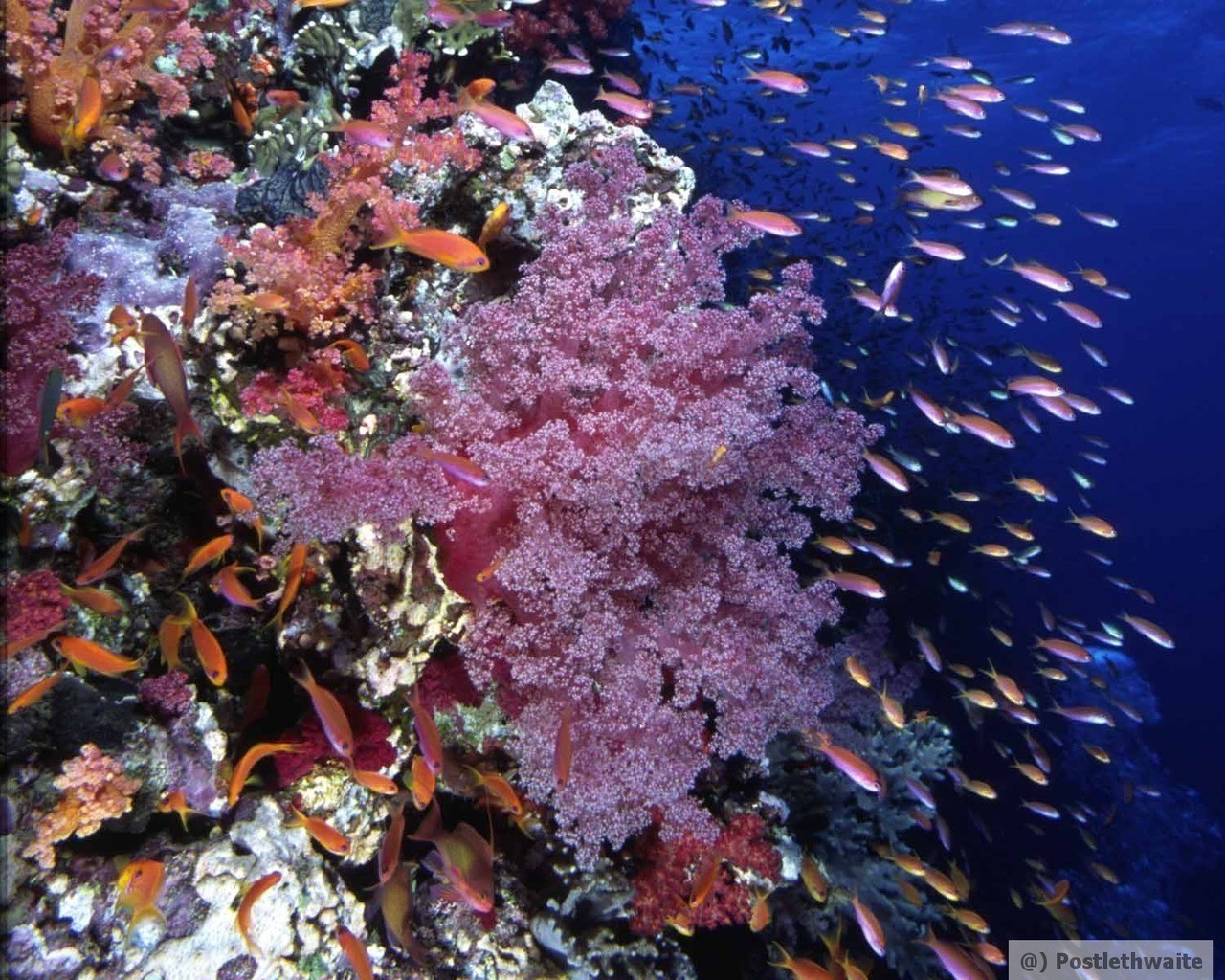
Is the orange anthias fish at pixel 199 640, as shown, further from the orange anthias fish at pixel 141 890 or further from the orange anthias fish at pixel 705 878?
the orange anthias fish at pixel 705 878

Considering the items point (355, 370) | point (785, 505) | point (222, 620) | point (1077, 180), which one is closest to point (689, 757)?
point (785, 505)

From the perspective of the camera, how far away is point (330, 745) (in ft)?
10.9

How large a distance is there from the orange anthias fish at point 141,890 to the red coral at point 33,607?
100 centimetres

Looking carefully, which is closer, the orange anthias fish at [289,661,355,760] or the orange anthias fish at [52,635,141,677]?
the orange anthias fish at [52,635,141,677]

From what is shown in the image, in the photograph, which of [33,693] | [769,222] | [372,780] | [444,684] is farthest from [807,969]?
[769,222]

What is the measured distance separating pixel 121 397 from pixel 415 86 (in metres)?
2.27

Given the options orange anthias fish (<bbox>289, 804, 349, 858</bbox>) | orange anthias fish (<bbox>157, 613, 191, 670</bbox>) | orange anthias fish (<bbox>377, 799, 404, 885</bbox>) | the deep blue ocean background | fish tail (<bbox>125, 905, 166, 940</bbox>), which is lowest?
the deep blue ocean background

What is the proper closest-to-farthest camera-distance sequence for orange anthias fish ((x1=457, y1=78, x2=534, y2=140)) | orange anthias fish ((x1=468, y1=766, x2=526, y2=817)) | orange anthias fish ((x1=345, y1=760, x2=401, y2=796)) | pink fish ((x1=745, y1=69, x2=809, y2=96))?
orange anthias fish ((x1=345, y1=760, x2=401, y2=796)) → orange anthias fish ((x1=468, y1=766, x2=526, y2=817)) → orange anthias fish ((x1=457, y1=78, x2=534, y2=140)) → pink fish ((x1=745, y1=69, x2=809, y2=96))

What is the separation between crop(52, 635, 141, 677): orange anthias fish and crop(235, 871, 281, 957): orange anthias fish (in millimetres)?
1014

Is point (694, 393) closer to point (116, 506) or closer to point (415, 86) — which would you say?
point (415, 86)

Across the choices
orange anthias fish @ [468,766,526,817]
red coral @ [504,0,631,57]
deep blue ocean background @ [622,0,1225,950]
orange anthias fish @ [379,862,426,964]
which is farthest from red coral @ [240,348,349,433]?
deep blue ocean background @ [622,0,1225,950]

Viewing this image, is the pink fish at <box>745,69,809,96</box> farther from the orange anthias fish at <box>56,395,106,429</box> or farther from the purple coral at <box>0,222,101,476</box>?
the orange anthias fish at <box>56,395,106,429</box>

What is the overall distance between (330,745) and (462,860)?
847mm

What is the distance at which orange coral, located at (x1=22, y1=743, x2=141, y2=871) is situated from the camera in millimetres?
2621
